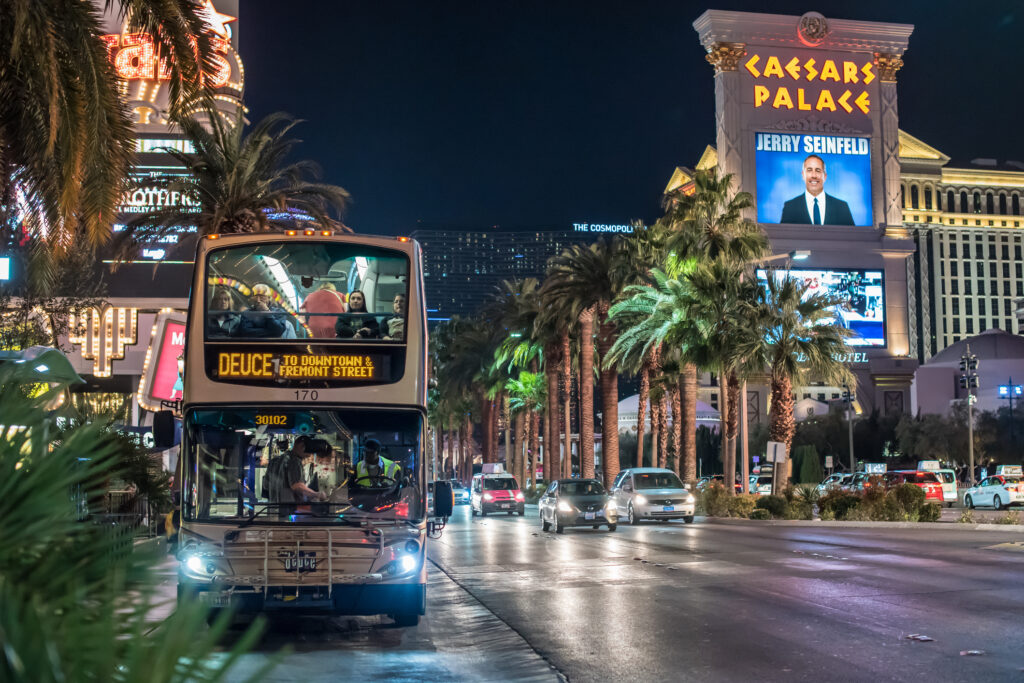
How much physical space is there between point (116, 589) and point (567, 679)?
27.3ft

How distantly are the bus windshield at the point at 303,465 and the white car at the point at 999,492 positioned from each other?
34411 millimetres

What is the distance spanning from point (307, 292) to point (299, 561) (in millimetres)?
3151

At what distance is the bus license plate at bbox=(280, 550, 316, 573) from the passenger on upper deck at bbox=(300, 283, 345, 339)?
249 cm

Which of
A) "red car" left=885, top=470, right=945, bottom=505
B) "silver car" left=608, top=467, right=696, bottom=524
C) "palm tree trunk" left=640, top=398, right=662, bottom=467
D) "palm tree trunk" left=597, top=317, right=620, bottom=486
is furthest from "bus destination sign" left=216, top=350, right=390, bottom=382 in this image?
"palm tree trunk" left=640, top=398, right=662, bottom=467

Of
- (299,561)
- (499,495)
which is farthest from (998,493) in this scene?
(299,561)

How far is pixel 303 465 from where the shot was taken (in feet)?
42.2

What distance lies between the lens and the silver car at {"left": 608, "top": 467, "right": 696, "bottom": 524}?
37.0 m

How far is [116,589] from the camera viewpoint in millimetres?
1743

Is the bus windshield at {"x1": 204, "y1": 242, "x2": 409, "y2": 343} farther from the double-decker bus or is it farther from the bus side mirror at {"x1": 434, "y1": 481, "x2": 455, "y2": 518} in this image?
the bus side mirror at {"x1": 434, "y1": 481, "x2": 455, "y2": 518}

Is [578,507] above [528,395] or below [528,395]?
below

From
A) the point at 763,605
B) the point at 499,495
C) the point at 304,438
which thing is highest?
the point at 304,438

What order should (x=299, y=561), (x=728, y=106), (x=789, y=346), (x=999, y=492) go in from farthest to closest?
(x=728, y=106) → (x=999, y=492) → (x=789, y=346) → (x=299, y=561)

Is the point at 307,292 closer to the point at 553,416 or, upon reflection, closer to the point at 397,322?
the point at 397,322

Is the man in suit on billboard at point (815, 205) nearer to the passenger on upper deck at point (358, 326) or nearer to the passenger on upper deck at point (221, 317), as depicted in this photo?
the passenger on upper deck at point (358, 326)
